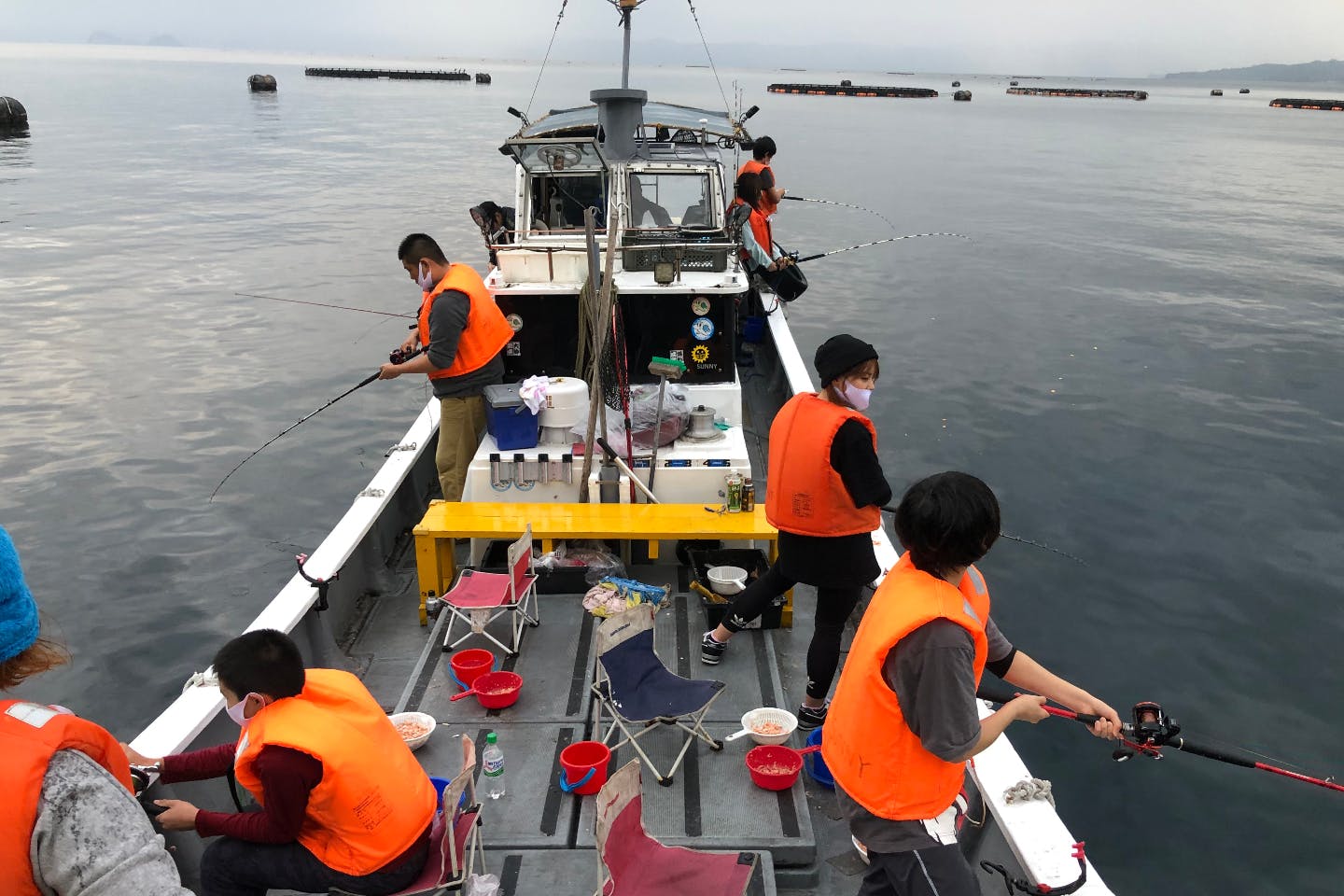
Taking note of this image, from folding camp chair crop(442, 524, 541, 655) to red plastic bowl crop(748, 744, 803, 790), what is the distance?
5.29 ft

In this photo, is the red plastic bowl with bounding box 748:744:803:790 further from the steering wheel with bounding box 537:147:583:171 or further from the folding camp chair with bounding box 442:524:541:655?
the steering wheel with bounding box 537:147:583:171

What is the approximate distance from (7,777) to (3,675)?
0.27 meters

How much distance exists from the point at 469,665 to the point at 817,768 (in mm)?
1917

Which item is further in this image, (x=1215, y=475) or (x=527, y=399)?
(x=1215, y=475)

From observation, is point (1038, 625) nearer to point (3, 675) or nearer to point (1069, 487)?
point (1069, 487)

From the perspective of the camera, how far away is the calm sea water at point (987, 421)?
23.8 ft

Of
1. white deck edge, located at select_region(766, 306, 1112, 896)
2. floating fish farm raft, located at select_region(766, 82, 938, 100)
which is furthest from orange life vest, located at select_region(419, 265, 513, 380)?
floating fish farm raft, located at select_region(766, 82, 938, 100)

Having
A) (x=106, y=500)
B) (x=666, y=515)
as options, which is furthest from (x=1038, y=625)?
(x=106, y=500)

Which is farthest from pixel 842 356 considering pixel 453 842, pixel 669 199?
pixel 669 199

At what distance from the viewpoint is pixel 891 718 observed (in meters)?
2.60

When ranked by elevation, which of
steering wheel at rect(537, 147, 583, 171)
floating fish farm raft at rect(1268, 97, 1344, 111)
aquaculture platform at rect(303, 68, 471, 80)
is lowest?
steering wheel at rect(537, 147, 583, 171)

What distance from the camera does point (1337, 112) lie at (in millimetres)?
108750

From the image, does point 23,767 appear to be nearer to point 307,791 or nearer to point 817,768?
point 307,791

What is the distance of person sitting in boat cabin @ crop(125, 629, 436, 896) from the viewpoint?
280 cm
